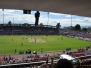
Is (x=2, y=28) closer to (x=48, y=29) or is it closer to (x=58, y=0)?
(x=48, y=29)

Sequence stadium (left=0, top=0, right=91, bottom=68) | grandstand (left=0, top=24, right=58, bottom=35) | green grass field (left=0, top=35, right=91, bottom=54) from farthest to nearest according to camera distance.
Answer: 1. grandstand (left=0, top=24, right=58, bottom=35)
2. green grass field (left=0, top=35, right=91, bottom=54)
3. stadium (left=0, top=0, right=91, bottom=68)

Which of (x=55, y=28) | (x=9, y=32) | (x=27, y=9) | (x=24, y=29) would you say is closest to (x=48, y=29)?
(x=55, y=28)

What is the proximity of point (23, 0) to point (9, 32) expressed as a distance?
183ft

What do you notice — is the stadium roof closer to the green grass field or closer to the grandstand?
the green grass field

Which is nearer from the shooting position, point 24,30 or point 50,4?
point 50,4

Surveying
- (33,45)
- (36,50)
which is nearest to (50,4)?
(36,50)

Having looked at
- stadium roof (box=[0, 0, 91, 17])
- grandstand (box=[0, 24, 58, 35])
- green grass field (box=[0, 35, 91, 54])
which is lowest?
green grass field (box=[0, 35, 91, 54])

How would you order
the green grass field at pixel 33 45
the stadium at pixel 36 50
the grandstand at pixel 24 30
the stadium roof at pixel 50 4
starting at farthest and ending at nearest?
the grandstand at pixel 24 30, the green grass field at pixel 33 45, the stadium at pixel 36 50, the stadium roof at pixel 50 4

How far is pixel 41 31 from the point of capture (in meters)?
67.0

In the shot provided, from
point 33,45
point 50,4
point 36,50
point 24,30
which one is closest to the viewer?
point 50,4

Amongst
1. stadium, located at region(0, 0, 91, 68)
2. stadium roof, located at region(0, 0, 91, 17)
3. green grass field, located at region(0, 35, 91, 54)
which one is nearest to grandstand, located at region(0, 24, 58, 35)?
stadium, located at region(0, 0, 91, 68)

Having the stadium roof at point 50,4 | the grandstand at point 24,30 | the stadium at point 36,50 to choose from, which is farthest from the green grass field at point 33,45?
the grandstand at point 24,30

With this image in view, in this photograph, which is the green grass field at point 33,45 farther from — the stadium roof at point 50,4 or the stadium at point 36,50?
the stadium roof at point 50,4

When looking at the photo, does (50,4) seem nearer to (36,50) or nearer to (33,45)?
(36,50)
